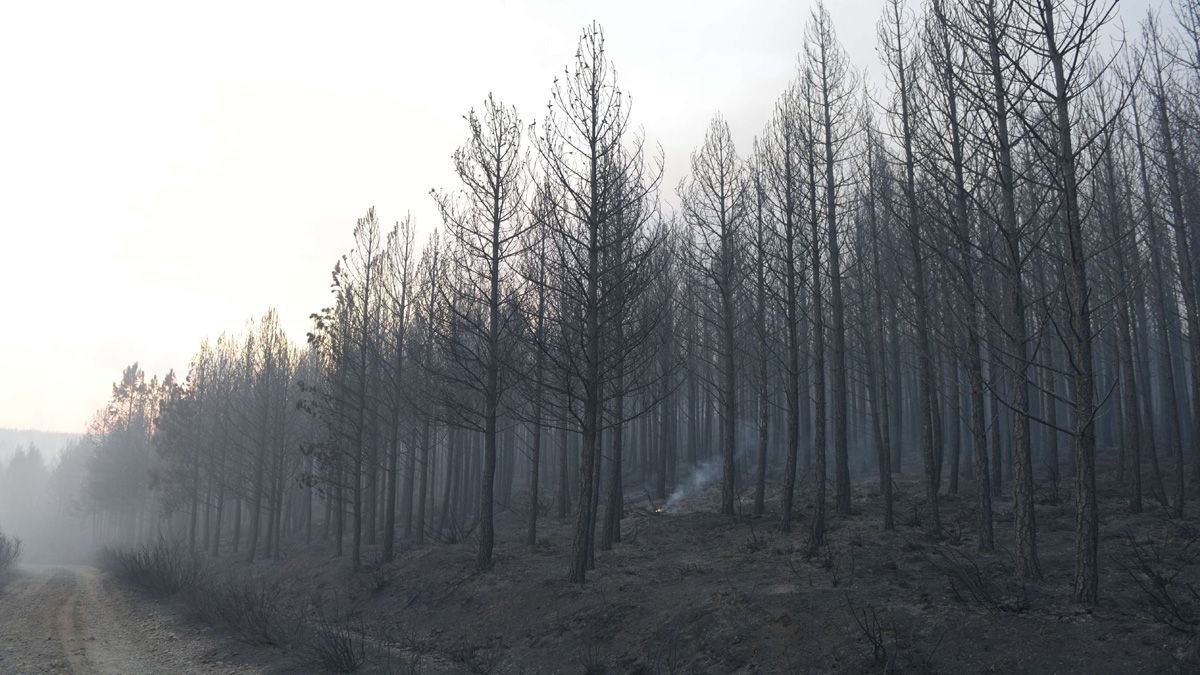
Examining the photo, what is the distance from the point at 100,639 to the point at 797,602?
1338cm

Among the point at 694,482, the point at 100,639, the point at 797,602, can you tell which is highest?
the point at 694,482

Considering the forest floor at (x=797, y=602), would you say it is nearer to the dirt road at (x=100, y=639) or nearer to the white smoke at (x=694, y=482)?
the dirt road at (x=100, y=639)

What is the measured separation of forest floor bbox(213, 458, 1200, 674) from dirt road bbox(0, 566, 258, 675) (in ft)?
10.7

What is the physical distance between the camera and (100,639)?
561 inches

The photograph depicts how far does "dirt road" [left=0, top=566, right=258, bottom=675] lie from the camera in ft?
37.2

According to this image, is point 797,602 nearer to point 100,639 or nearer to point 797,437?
point 797,437

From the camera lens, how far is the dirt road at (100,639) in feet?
37.2

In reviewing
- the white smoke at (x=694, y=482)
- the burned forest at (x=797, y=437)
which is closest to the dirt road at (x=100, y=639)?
the burned forest at (x=797, y=437)

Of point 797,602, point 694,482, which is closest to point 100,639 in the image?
point 797,602

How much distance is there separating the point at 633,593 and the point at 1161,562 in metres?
8.15

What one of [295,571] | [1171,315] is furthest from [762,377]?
[295,571]

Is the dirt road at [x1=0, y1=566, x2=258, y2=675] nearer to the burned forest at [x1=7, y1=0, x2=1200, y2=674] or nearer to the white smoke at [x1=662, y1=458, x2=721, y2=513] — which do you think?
the burned forest at [x1=7, y1=0, x2=1200, y2=674]

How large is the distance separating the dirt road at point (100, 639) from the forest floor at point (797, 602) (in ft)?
10.7

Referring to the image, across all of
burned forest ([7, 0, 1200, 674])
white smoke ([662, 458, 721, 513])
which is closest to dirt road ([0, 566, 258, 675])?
burned forest ([7, 0, 1200, 674])
